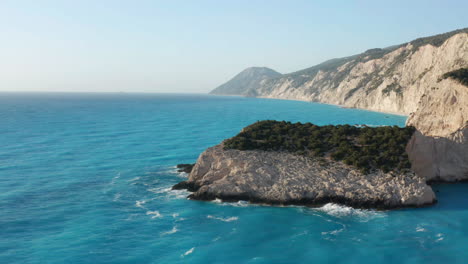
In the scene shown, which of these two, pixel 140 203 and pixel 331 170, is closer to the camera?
pixel 140 203

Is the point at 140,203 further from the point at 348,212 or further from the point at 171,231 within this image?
the point at 348,212

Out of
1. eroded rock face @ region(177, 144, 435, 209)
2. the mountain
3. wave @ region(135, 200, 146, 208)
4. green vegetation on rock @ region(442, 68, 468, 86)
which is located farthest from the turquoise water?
green vegetation on rock @ region(442, 68, 468, 86)

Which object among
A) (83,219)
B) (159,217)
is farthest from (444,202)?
(83,219)

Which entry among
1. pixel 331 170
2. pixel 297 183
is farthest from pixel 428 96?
pixel 297 183

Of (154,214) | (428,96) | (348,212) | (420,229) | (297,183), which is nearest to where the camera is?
(420,229)

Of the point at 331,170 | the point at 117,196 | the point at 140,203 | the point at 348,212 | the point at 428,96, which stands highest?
the point at 428,96

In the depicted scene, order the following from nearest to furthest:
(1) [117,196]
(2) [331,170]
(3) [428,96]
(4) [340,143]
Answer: (2) [331,170]
(1) [117,196]
(4) [340,143]
(3) [428,96]
